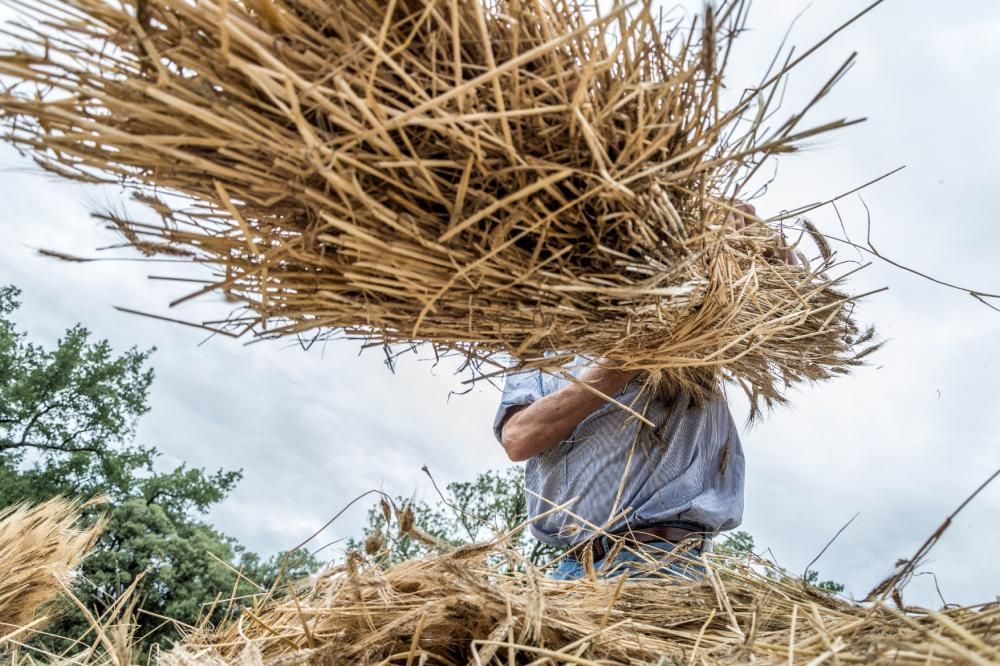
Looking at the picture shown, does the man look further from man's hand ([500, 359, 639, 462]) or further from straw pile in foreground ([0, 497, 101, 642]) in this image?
straw pile in foreground ([0, 497, 101, 642])

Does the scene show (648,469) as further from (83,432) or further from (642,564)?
(83,432)

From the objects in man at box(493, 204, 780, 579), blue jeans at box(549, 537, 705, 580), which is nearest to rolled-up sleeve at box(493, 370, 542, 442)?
man at box(493, 204, 780, 579)

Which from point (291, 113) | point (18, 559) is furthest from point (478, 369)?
point (18, 559)

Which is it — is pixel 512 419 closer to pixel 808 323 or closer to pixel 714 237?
pixel 808 323

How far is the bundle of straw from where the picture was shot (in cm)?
69

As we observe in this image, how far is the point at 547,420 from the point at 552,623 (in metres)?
0.69

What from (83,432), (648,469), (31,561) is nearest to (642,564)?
(648,469)

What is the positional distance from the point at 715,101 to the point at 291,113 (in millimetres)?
454

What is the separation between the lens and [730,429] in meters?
1.63

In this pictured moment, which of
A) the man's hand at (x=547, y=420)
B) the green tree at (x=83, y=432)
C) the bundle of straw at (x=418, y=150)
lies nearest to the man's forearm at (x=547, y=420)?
the man's hand at (x=547, y=420)

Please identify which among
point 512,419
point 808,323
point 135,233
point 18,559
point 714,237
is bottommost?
point 18,559

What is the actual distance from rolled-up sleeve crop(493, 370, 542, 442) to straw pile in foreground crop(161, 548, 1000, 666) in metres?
0.62

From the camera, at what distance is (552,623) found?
827 mm

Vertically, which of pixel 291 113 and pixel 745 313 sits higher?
pixel 745 313
